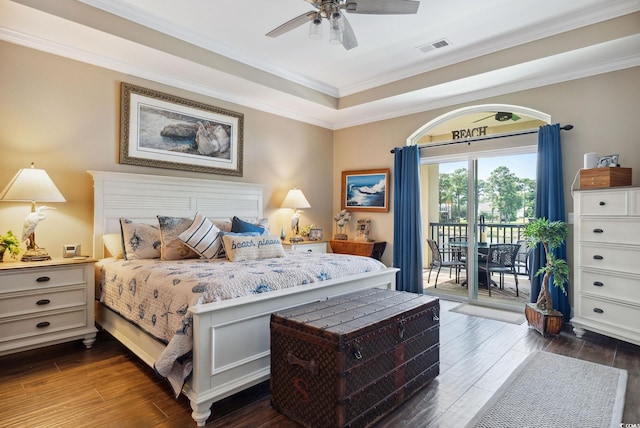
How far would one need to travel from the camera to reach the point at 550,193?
3814mm

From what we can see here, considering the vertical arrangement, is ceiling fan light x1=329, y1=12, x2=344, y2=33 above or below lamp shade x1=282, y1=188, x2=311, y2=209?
above

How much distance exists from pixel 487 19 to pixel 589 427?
10.9 feet

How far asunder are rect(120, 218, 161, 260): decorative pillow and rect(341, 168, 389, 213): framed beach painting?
128 inches

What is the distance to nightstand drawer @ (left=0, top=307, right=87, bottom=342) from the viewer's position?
2658mm

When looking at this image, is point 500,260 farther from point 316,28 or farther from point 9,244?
point 9,244

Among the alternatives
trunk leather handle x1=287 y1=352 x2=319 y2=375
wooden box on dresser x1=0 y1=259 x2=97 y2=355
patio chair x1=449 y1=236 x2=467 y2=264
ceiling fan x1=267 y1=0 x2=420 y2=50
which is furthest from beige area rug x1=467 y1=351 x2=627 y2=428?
wooden box on dresser x1=0 y1=259 x2=97 y2=355

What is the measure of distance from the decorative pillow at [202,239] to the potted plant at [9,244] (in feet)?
4.08

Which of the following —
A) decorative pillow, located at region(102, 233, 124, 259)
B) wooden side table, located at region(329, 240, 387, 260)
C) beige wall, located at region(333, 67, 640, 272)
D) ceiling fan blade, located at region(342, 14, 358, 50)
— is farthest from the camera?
wooden side table, located at region(329, 240, 387, 260)

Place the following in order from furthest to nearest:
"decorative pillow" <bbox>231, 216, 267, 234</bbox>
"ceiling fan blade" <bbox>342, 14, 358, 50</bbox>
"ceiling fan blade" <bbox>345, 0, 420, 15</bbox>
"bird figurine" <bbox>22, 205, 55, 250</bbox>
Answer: "decorative pillow" <bbox>231, 216, 267, 234</bbox>
"bird figurine" <bbox>22, 205, 55, 250</bbox>
"ceiling fan blade" <bbox>342, 14, 358, 50</bbox>
"ceiling fan blade" <bbox>345, 0, 420, 15</bbox>

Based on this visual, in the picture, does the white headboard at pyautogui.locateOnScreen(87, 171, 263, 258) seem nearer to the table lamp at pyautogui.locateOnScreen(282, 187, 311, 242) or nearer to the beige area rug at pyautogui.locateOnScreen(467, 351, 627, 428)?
the table lamp at pyautogui.locateOnScreen(282, 187, 311, 242)

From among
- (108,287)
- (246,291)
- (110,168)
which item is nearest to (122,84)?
(110,168)

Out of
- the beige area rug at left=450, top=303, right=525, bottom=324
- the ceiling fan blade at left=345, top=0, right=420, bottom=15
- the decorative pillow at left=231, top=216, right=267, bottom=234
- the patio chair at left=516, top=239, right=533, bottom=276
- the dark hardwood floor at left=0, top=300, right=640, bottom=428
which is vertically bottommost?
the dark hardwood floor at left=0, top=300, right=640, bottom=428

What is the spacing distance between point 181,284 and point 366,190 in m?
3.90

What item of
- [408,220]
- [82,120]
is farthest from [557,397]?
[82,120]
